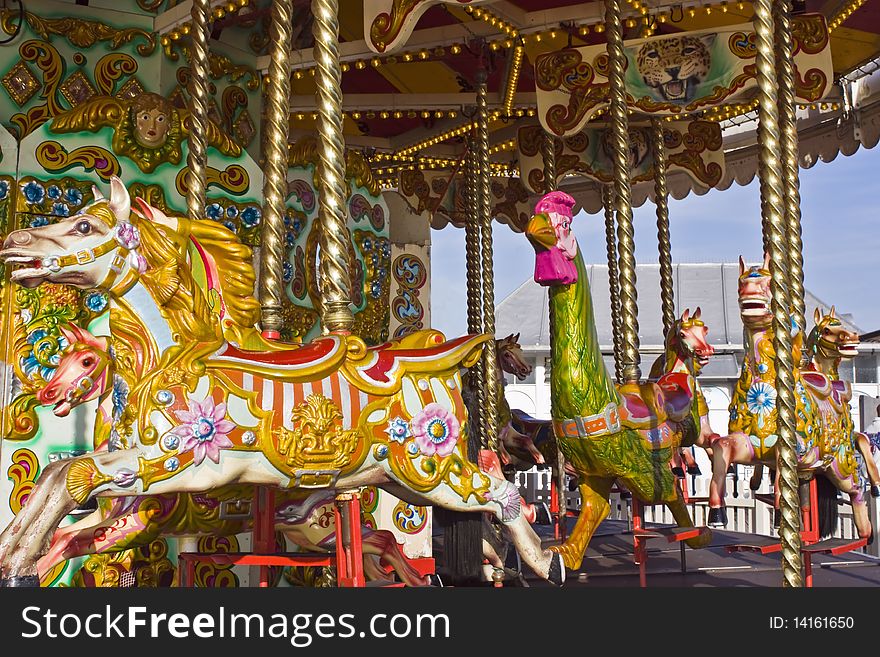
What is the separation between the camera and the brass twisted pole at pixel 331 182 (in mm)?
3662

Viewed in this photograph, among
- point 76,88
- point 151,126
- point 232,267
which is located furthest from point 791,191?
point 76,88

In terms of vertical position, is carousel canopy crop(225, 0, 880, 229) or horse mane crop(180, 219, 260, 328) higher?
carousel canopy crop(225, 0, 880, 229)

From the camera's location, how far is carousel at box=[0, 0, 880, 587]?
10.8 feet

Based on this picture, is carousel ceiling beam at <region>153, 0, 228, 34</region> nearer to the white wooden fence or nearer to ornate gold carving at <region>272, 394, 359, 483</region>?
ornate gold carving at <region>272, 394, 359, 483</region>

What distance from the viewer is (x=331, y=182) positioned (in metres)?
3.68

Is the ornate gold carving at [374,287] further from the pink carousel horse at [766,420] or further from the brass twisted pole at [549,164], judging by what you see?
the pink carousel horse at [766,420]

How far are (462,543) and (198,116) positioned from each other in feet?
8.03

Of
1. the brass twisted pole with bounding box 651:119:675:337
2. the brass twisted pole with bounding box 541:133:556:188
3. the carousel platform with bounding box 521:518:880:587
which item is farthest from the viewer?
the brass twisted pole with bounding box 541:133:556:188

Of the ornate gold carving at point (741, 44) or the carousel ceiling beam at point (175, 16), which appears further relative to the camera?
the ornate gold carving at point (741, 44)

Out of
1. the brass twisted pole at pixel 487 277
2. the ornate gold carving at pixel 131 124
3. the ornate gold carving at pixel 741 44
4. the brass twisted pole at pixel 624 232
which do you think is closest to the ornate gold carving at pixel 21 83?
the ornate gold carving at pixel 131 124

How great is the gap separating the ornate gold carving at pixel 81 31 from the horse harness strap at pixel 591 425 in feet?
12.0

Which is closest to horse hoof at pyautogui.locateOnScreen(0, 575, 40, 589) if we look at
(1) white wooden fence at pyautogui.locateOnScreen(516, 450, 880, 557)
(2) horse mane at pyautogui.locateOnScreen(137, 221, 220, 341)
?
(2) horse mane at pyautogui.locateOnScreen(137, 221, 220, 341)

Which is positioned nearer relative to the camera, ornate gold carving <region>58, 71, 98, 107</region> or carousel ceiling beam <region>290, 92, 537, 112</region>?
ornate gold carving <region>58, 71, 98, 107</region>

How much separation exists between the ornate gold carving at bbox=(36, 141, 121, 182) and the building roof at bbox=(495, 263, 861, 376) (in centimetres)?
1926
